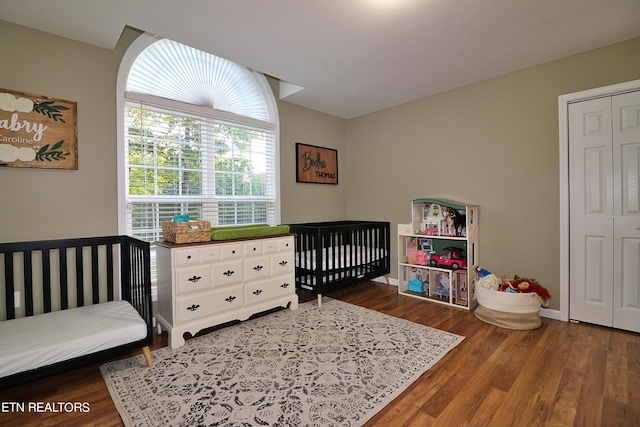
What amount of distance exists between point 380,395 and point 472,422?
1.48 feet

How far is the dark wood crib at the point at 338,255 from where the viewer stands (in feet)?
10.0

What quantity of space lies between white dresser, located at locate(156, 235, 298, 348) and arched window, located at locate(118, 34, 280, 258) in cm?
60

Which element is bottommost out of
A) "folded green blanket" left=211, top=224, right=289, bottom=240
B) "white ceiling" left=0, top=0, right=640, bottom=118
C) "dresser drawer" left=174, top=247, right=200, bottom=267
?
"dresser drawer" left=174, top=247, right=200, bottom=267

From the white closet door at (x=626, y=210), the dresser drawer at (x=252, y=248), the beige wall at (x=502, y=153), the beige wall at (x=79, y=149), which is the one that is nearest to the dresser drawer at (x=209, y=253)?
the dresser drawer at (x=252, y=248)

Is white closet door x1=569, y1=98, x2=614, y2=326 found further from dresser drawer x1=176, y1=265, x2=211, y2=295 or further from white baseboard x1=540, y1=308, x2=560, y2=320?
dresser drawer x1=176, y1=265, x2=211, y2=295

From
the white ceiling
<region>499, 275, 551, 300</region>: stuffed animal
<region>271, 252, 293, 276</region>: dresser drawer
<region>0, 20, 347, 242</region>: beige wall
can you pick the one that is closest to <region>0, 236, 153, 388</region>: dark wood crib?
<region>0, 20, 347, 242</region>: beige wall

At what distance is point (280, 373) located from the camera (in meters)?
1.86

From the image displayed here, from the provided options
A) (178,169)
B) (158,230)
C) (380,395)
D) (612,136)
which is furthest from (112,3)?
(612,136)

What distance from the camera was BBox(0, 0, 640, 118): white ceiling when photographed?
6.22 feet

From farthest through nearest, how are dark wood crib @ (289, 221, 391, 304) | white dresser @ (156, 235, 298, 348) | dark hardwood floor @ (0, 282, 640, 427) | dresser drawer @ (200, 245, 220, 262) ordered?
dark wood crib @ (289, 221, 391, 304) → dresser drawer @ (200, 245, 220, 262) → white dresser @ (156, 235, 298, 348) → dark hardwood floor @ (0, 282, 640, 427)

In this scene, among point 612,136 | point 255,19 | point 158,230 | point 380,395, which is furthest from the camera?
point 158,230

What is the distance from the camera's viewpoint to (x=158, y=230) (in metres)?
2.71

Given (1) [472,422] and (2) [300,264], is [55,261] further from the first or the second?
(1) [472,422]

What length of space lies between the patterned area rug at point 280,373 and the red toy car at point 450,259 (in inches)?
34.2
